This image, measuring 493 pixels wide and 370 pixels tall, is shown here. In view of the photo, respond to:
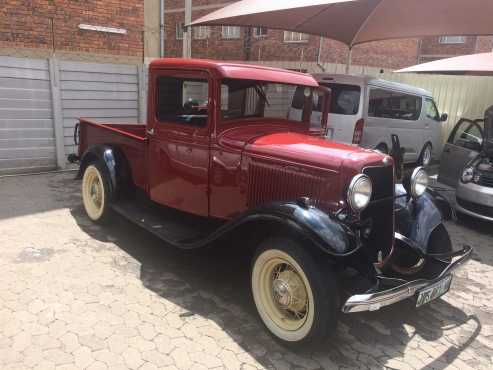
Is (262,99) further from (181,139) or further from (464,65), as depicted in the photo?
(464,65)

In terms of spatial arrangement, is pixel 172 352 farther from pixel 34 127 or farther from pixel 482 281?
pixel 34 127

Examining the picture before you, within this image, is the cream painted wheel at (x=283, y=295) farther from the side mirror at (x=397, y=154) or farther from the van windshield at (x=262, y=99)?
the side mirror at (x=397, y=154)

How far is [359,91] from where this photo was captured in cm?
745

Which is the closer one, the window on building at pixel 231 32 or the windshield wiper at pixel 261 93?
the windshield wiper at pixel 261 93

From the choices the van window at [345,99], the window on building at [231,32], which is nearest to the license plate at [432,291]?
the van window at [345,99]

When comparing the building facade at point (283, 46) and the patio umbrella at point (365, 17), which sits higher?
the building facade at point (283, 46)

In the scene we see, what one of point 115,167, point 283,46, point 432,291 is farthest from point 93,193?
point 283,46

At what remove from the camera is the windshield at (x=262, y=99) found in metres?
3.52

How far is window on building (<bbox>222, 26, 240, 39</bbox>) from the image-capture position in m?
19.5

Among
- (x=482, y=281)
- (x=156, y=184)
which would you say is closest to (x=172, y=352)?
(x=156, y=184)

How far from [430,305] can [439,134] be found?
8.52 m

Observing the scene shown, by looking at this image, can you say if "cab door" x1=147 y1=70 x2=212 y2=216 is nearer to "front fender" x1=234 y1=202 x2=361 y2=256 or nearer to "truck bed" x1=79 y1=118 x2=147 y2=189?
"truck bed" x1=79 y1=118 x2=147 y2=189

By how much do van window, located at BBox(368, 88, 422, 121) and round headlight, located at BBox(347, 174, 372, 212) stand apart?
5429 mm

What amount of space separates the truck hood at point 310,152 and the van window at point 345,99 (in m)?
4.32
